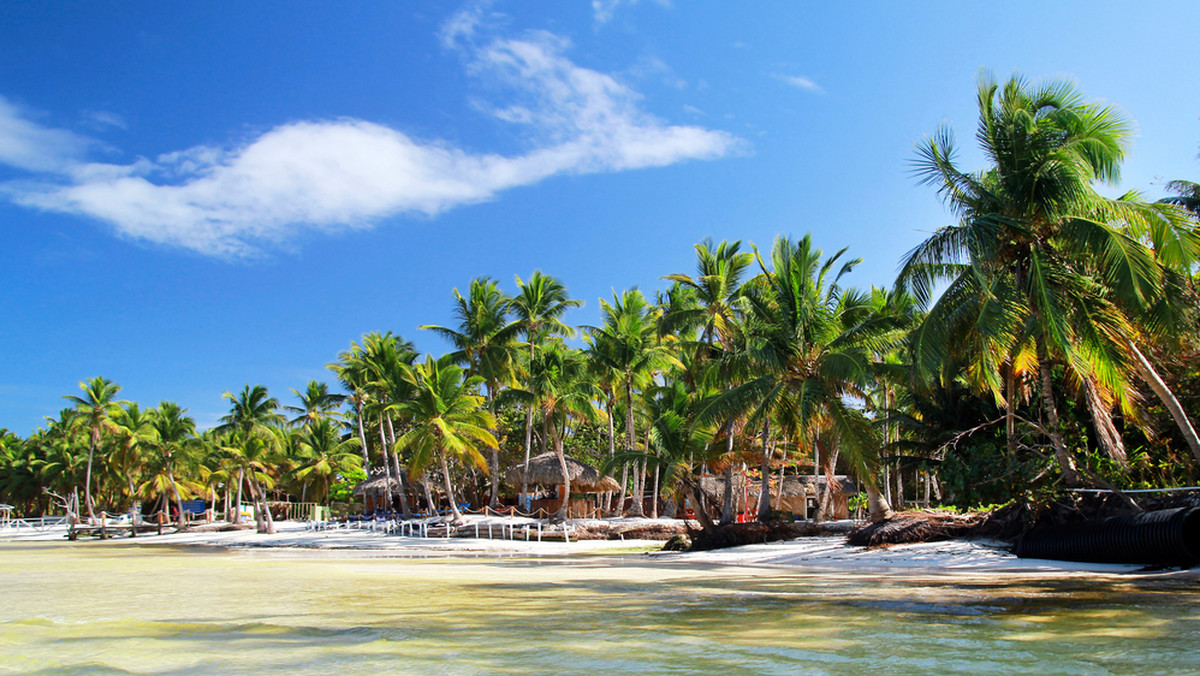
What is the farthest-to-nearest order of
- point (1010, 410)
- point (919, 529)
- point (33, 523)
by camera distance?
point (33, 523), point (919, 529), point (1010, 410)

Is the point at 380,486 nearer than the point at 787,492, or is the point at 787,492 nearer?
the point at 787,492

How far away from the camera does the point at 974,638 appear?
4.56 m

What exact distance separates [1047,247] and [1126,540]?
4117 millimetres

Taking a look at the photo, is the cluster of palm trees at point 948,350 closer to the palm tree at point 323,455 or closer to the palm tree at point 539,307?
the palm tree at point 539,307

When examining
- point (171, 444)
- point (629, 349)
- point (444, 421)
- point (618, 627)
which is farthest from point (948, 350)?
point (171, 444)

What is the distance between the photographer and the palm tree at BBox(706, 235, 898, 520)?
48.2 ft

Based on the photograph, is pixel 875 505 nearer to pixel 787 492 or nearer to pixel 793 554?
pixel 793 554

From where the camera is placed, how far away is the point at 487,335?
31.6 metres

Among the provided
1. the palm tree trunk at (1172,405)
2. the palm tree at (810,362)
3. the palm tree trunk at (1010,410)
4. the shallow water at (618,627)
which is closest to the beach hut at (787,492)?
the palm tree at (810,362)

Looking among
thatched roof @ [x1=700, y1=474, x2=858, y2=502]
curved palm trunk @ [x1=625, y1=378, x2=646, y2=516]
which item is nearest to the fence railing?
curved palm trunk @ [x1=625, y1=378, x2=646, y2=516]

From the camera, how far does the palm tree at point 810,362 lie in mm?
14695

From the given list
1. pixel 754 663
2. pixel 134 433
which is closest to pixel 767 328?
pixel 754 663

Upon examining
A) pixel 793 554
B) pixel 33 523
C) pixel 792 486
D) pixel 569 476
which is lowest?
pixel 33 523

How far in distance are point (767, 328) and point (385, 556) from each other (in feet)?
35.3
